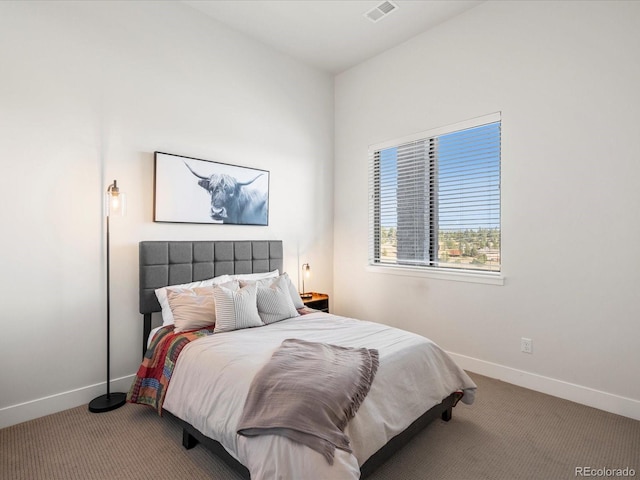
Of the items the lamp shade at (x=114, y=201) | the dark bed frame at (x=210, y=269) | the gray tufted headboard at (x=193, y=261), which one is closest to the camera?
the dark bed frame at (x=210, y=269)

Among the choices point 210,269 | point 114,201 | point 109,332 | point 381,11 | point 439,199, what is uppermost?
point 381,11

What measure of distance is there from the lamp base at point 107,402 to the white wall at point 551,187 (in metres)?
2.77

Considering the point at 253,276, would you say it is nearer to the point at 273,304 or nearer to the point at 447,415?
the point at 273,304

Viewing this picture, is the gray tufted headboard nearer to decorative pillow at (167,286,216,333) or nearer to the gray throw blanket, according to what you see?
decorative pillow at (167,286,216,333)

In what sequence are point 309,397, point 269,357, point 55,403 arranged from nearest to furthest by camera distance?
point 309,397 → point 269,357 → point 55,403

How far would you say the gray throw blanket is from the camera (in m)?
1.52

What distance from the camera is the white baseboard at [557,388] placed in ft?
8.32

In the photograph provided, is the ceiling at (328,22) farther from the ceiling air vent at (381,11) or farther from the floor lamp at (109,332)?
the floor lamp at (109,332)

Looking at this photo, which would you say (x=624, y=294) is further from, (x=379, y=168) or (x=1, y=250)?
(x=1, y=250)

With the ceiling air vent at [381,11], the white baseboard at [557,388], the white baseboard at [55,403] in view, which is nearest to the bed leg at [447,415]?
the white baseboard at [557,388]

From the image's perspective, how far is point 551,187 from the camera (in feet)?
9.43

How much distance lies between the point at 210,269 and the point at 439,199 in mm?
2411

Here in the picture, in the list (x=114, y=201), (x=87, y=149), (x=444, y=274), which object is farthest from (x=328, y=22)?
(x=444, y=274)

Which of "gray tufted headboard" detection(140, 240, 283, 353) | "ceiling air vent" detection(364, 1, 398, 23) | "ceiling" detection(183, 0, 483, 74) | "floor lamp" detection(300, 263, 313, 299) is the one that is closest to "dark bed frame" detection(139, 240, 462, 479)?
"gray tufted headboard" detection(140, 240, 283, 353)
